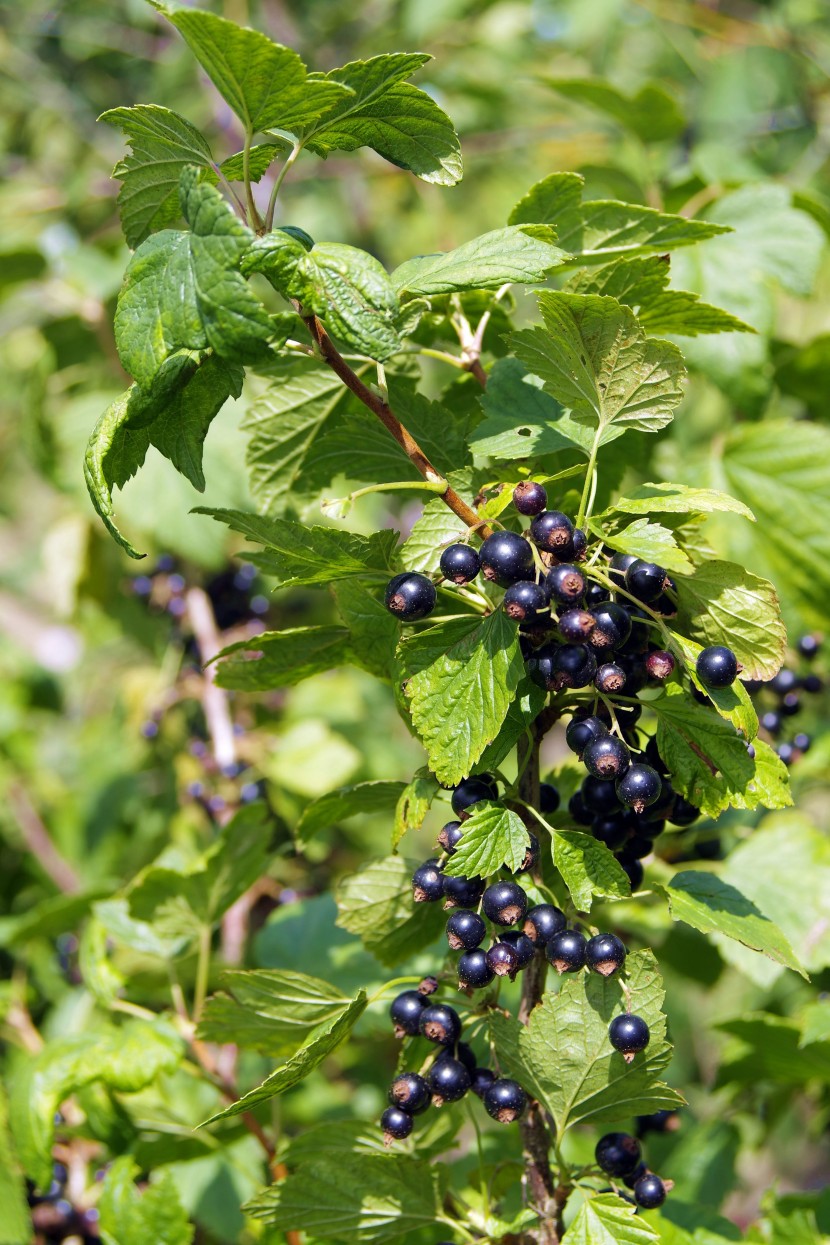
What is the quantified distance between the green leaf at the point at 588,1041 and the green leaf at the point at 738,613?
23 centimetres

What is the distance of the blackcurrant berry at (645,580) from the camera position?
811 millimetres

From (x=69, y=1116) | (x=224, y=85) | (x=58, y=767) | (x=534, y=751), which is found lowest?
(x=58, y=767)

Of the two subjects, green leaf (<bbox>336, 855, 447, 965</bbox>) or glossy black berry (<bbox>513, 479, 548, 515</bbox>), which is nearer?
glossy black berry (<bbox>513, 479, 548, 515</bbox>)

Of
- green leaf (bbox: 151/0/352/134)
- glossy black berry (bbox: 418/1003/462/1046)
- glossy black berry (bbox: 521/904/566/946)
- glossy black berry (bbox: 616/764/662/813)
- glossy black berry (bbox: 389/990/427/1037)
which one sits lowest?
glossy black berry (bbox: 389/990/427/1037)

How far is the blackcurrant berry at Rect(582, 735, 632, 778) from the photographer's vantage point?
0.79m

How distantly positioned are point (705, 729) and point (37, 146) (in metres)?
4.12

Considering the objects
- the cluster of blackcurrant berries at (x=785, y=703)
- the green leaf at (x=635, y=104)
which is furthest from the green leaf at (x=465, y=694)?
the green leaf at (x=635, y=104)

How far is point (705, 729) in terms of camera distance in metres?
0.87

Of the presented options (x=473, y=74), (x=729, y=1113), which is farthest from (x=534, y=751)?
(x=473, y=74)

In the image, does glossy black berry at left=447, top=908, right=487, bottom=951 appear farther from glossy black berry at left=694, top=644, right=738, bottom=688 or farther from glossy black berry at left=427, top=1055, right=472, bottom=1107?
glossy black berry at left=694, top=644, right=738, bottom=688

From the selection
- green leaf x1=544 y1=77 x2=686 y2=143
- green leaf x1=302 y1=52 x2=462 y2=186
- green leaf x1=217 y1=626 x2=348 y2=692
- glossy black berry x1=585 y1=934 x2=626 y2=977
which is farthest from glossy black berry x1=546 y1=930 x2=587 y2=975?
green leaf x1=544 y1=77 x2=686 y2=143

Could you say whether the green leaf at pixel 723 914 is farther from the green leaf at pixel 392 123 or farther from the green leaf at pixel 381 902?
the green leaf at pixel 392 123

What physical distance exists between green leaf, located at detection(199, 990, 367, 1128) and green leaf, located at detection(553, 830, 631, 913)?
0.62 ft

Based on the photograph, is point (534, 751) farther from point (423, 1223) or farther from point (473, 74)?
point (473, 74)
